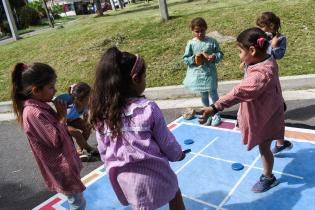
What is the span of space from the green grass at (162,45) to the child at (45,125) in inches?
172

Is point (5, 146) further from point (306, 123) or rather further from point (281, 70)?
point (281, 70)

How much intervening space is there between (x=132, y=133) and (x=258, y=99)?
48.2 inches

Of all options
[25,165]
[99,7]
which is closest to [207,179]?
[25,165]

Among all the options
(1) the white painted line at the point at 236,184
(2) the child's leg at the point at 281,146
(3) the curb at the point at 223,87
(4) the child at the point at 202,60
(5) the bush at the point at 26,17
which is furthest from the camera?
(5) the bush at the point at 26,17

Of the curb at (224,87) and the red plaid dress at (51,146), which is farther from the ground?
the red plaid dress at (51,146)

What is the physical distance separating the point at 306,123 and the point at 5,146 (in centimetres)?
416

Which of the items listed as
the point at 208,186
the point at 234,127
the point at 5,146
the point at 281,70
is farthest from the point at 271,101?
the point at 5,146

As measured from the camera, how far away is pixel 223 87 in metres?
6.05

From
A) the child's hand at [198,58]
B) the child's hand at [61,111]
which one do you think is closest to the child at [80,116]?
the child's hand at [61,111]

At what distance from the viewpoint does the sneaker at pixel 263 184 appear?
3.19 meters

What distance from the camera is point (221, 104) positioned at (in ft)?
9.08

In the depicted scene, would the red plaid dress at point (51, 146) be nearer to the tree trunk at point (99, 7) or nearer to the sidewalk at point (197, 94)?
the sidewalk at point (197, 94)

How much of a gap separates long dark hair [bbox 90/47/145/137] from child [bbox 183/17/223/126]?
2.48 meters

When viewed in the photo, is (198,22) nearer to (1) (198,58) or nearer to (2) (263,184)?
(1) (198,58)
